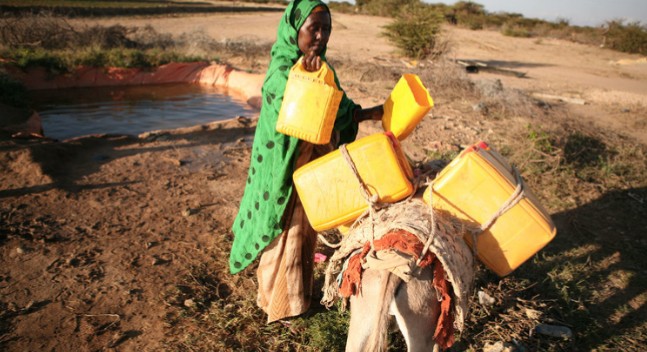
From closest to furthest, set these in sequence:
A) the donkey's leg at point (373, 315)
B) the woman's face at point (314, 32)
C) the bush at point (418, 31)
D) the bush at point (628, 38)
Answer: the donkey's leg at point (373, 315), the woman's face at point (314, 32), the bush at point (418, 31), the bush at point (628, 38)

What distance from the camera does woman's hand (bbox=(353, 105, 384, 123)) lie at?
1.93m

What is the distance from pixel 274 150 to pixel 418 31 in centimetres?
1092

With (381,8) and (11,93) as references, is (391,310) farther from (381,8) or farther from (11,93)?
(381,8)

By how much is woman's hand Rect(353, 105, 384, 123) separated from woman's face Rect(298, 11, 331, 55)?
1.21ft

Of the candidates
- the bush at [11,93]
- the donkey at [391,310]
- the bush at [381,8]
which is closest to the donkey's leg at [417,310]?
the donkey at [391,310]

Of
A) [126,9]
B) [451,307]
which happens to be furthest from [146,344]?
[126,9]

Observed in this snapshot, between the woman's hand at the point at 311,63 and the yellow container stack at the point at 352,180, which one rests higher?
the woman's hand at the point at 311,63

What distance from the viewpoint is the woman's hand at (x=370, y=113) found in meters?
1.93

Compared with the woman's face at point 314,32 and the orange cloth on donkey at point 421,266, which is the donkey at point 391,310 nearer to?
the orange cloth on donkey at point 421,266

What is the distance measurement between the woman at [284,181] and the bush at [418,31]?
400 inches

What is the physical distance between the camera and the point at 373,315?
1.34 m

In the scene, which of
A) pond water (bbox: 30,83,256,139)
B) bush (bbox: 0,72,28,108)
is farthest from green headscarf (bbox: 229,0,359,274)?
bush (bbox: 0,72,28,108)

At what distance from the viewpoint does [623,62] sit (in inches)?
597

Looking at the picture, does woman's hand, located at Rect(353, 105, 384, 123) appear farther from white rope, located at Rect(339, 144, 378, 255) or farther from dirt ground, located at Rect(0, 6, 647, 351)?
dirt ground, located at Rect(0, 6, 647, 351)
